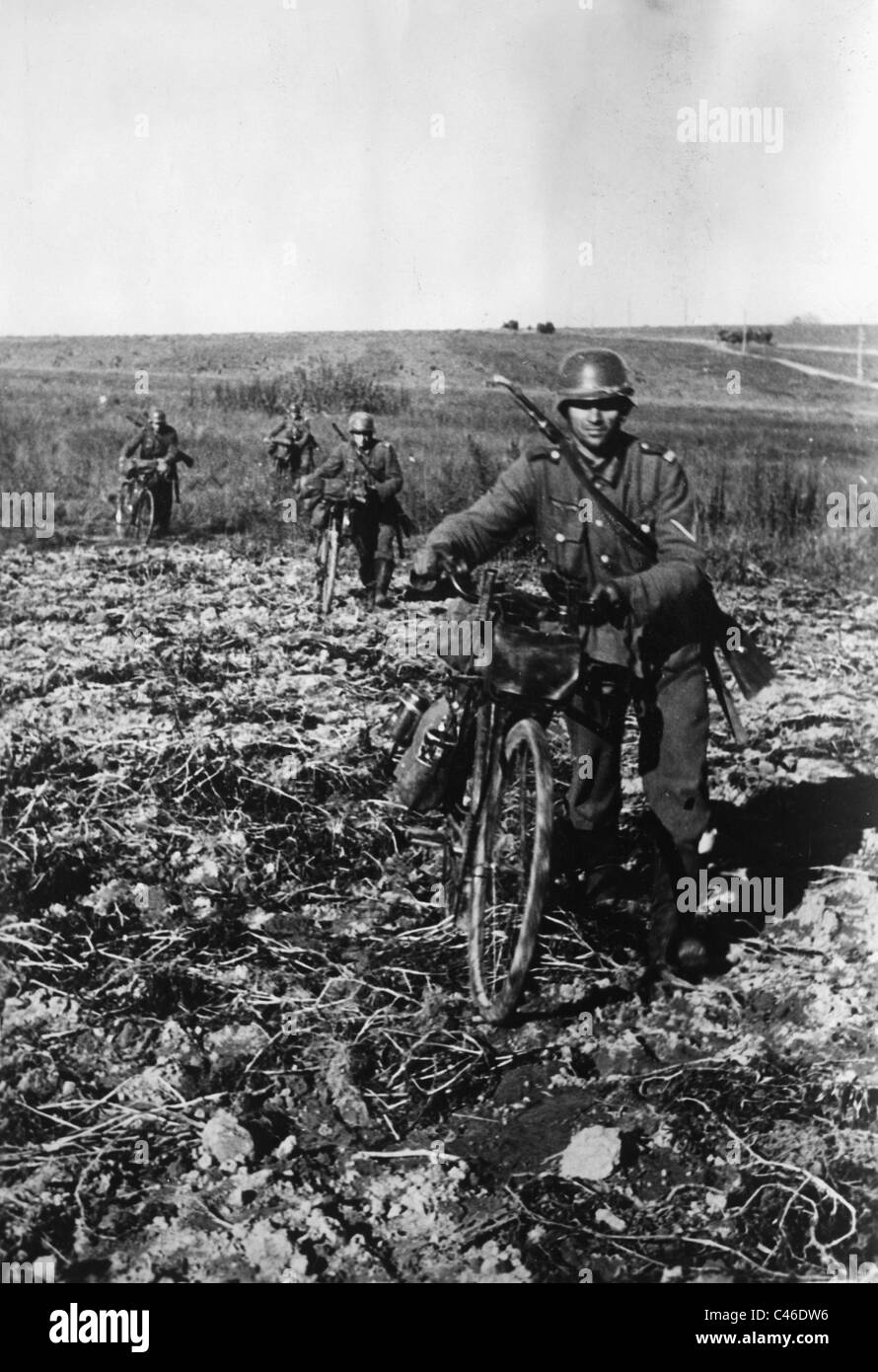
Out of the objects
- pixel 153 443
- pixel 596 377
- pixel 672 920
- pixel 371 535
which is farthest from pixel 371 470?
pixel 672 920

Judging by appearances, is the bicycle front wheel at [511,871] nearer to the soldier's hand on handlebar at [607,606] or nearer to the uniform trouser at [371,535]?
the soldier's hand on handlebar at [607,606]

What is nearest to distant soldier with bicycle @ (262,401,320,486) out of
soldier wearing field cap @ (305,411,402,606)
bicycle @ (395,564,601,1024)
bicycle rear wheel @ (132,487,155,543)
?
bicycle rear wheel @ (132,487,155,543)

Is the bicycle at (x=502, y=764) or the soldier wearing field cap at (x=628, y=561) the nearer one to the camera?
the bicycle at (x=502, y=764)

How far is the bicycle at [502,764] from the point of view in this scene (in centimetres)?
388

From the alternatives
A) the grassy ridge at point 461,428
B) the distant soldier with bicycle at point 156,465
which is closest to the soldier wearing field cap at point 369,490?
the grassy ridge at point 461,428

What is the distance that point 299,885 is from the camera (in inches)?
193

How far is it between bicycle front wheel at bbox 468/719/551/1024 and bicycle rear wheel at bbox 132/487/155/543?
6677 mm

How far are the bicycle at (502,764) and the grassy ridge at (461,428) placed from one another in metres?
3.75

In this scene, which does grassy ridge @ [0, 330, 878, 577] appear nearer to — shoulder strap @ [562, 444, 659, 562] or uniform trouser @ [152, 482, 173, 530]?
uniform trouser @ [152, 482, 173, 530]

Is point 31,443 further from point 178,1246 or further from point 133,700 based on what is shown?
point 178,1246

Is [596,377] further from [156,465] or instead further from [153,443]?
[153,443]

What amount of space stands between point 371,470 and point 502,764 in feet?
19.2

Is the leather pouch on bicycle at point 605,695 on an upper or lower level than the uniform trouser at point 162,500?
lower

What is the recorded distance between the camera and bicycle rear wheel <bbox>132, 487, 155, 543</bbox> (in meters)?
10.4
